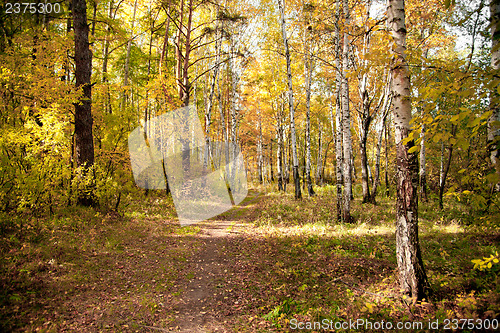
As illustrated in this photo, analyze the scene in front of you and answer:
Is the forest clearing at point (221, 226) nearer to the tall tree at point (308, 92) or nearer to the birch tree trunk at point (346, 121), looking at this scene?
the birch tree trunk at point (346, 121)

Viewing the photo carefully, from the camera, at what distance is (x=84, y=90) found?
8789 mm

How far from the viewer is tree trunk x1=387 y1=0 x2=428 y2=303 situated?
3895mm

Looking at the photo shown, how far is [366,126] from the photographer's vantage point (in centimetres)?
1324

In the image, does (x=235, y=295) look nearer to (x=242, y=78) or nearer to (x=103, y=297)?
(x=103, y=297)

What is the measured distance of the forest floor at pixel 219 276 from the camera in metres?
3.74

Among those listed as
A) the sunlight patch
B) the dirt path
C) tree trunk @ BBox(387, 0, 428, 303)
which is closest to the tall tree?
the sunlight patch

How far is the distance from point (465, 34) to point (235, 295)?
1459cm

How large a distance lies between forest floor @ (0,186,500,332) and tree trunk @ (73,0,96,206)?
1.80 metres

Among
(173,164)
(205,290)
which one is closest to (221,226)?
(205,290)

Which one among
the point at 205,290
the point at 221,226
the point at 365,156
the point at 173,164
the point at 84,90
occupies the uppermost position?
the point at 84,90

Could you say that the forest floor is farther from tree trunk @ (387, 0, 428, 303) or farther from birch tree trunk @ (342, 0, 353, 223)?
birch tree trunk @ (342, 0, 353, 223)

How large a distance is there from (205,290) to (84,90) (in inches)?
327

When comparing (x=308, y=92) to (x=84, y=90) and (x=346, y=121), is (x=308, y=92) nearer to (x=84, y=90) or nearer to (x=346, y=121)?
(x=346, y=121)

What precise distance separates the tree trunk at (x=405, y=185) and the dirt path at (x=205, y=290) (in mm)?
3136
